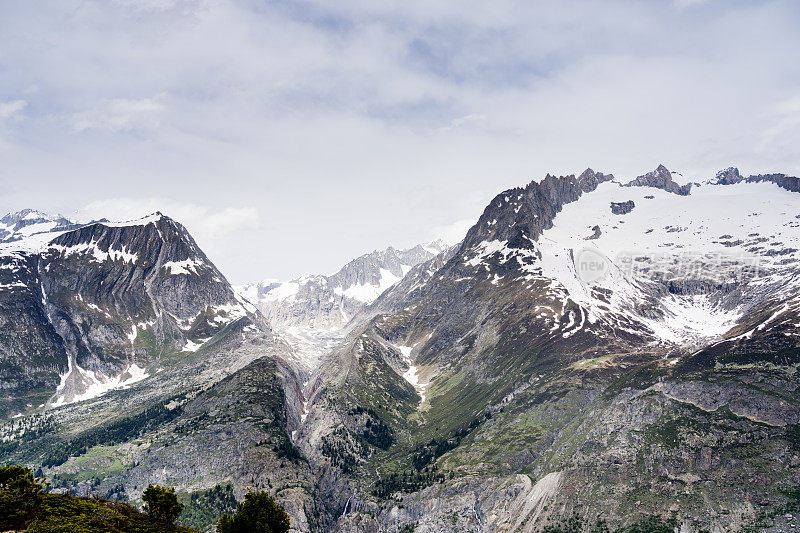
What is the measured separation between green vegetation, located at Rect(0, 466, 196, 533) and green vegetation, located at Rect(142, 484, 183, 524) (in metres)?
3.95

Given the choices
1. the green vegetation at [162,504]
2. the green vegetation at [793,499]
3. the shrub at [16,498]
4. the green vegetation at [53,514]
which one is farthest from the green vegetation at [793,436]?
the shrub at [16,498]

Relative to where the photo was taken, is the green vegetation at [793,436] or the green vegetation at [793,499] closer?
the green vegetation at [793,499]

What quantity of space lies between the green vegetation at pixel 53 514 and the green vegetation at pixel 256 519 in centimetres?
1301

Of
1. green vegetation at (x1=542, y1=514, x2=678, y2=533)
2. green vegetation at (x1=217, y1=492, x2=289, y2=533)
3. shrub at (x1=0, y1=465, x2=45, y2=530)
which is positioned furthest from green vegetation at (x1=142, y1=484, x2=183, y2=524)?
green vegetation at (x1=542, y1=514, x2=678, y2=533)

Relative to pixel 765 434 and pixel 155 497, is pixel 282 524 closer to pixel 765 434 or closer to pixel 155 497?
pixel 155 497

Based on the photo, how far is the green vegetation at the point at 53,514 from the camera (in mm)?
88062

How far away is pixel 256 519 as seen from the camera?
126 metres

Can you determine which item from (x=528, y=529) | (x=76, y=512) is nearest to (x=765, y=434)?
(x=528, y=529)

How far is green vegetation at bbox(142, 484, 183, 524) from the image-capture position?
11881 cm

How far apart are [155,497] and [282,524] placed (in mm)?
34953

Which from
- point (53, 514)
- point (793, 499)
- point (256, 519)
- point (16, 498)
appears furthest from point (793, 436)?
point (16, 498)

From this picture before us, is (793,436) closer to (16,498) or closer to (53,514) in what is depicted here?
(53,514)

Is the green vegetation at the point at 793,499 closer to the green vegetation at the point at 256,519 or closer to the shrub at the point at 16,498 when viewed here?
the green vegetation at the point at 256,519

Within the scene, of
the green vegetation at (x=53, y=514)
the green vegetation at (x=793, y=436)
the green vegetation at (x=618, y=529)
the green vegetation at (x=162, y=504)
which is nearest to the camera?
the green vegetation at (x=53, y=514)
